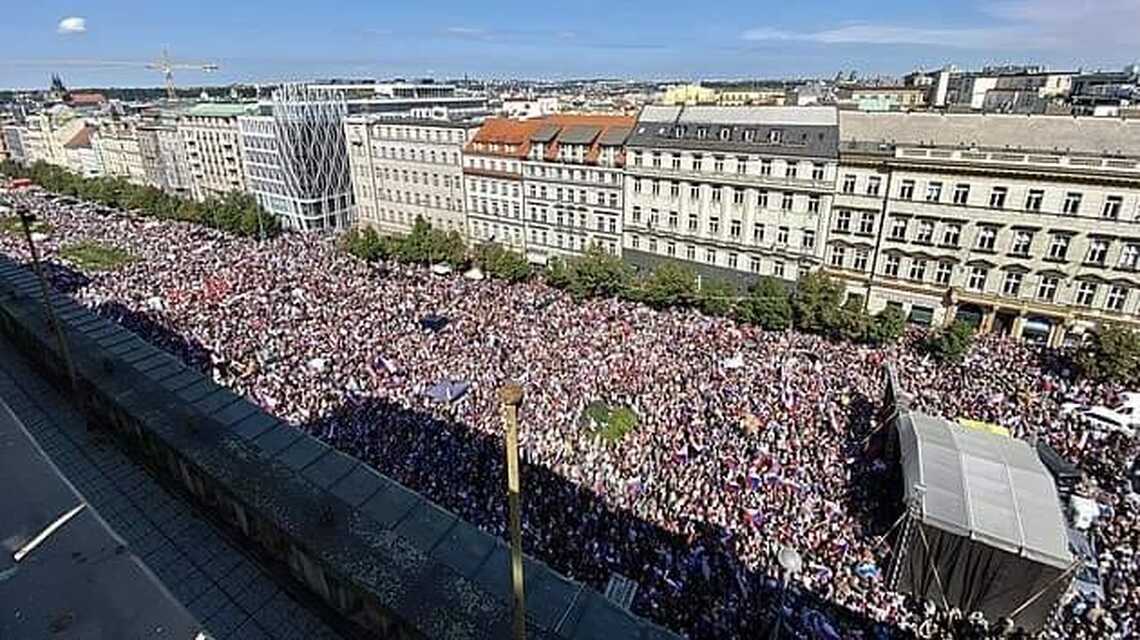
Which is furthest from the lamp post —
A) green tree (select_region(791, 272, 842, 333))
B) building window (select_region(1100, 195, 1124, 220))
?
building window (select_region(1100, 195, 1124, 220))

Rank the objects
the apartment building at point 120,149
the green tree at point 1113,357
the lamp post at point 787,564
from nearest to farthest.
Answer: the lamp post at point 787,564 → the green tree at point 1113,357 → the apartment building at point 120,149

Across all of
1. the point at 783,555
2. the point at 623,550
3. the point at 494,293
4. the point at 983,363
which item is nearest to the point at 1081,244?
the point at 983,363

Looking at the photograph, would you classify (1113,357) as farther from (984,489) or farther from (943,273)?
(984,489)

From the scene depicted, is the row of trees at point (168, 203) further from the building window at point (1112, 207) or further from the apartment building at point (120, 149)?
the building window at point (1112, 207)

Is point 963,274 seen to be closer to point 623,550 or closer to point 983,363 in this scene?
point 983,363

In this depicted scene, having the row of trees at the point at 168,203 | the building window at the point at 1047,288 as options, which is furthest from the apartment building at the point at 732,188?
the row of trees at the point at 168,203

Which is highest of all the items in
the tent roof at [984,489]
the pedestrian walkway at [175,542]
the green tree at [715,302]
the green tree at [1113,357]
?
the pedestrian walkway at [175,542]

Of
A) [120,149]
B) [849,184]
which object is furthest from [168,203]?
[849,184]

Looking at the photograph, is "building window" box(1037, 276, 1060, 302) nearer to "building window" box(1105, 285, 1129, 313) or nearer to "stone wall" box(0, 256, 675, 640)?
"building window" box(1105, 285, 1129, 313)
